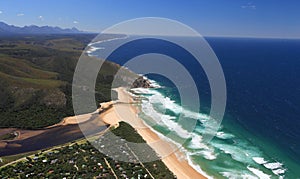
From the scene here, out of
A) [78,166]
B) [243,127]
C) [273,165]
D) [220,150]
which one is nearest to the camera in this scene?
[78,166]

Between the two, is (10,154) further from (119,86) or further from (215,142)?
(119,86)

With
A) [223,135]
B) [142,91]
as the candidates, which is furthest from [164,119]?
[142,91]

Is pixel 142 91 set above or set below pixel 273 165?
above

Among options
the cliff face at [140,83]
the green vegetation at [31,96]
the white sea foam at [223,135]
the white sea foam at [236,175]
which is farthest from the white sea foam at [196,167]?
the cliff face at [140,83]

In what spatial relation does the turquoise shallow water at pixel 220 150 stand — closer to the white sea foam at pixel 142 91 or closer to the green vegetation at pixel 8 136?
the white sea foam at pixel 142 91

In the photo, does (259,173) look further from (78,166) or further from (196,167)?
(78,166)

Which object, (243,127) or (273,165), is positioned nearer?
(273,165)
